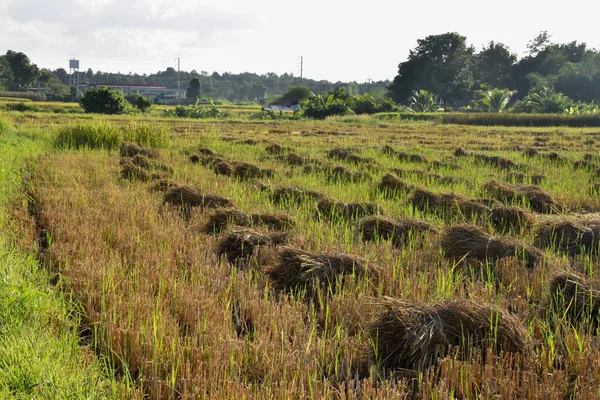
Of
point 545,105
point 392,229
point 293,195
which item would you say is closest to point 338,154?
point 293,195

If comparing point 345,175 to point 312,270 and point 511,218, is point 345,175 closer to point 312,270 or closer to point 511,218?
point 511,218

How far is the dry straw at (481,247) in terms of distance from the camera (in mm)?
4422

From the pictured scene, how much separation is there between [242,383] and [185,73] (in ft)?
486

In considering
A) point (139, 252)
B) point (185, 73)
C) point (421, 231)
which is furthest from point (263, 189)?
point (185, 73)

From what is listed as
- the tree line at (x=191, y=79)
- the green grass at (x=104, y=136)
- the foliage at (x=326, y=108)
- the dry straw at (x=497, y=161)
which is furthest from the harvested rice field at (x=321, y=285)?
the tree line at (x=191, y=79)

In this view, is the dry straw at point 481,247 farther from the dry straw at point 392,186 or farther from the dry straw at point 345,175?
the dry straw at point 345,175

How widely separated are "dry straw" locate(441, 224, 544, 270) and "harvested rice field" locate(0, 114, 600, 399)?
0.01 metres

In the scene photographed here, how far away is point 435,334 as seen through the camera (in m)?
2.84

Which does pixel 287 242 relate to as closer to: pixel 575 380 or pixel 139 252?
pixel 139 252

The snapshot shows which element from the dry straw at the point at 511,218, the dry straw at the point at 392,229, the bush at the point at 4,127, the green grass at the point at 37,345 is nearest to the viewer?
the green grass at the point at 37,345

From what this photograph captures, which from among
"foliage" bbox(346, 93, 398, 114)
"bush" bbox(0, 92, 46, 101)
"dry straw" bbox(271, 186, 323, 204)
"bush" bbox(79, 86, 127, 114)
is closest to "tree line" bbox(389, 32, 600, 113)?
"foliage" bbox(346, 93, 398, 114)

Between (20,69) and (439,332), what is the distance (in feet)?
252

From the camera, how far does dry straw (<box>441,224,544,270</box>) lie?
14.5 ft

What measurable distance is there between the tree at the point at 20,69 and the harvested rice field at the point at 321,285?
70.1 m
